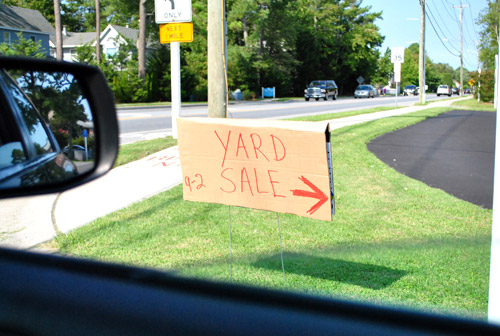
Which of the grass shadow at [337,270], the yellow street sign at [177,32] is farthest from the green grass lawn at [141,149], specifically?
the grass shadow at [337,270]

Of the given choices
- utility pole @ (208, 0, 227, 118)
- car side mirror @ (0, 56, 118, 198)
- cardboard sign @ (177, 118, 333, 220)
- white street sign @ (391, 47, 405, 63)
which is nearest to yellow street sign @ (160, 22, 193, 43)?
utility pole @ (208, 0, 227, 118)

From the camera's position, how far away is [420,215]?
20.0 feet

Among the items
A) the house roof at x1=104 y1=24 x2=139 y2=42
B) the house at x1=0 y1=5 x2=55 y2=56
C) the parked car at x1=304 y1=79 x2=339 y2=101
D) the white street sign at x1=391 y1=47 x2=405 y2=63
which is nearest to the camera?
the white street sign at x1=391 y1=47 x2=405 y2=63

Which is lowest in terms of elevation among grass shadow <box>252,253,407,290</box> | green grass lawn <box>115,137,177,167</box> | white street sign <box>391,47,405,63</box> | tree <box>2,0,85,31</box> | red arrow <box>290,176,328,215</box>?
grass shadow <box>252,253,407,290</box>

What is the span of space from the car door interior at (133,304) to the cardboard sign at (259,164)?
1511 mm

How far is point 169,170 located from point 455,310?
19.6 ft

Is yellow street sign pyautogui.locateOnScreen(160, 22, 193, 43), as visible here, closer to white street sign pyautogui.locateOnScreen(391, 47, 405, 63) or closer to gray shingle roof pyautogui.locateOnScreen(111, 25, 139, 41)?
white street sign pyautogui.locateOnScreen(391, 47, 405, 63)

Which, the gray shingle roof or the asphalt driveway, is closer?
the asphalt driveway

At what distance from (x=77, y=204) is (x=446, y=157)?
750 cm

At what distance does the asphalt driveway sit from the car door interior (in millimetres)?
5892

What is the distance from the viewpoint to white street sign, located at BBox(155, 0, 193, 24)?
10766mm

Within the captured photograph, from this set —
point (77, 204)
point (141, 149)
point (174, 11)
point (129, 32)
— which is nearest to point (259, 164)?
point (77, 204)

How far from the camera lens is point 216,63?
8.12 m

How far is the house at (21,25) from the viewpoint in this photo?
40250mm
